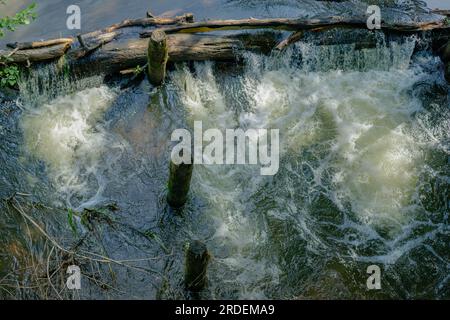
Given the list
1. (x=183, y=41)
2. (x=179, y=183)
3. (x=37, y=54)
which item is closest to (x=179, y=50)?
(x=183, y=41)

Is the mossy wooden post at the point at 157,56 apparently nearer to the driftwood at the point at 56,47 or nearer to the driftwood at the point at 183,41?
the driftwood at the point at 183,41

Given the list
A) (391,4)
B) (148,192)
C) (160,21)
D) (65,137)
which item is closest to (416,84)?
(391,4)

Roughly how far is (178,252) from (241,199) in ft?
4.15

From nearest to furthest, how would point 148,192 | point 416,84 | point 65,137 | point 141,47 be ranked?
1. point 148,192
2. point 65,137
3. point 141,47
4. point 416,84

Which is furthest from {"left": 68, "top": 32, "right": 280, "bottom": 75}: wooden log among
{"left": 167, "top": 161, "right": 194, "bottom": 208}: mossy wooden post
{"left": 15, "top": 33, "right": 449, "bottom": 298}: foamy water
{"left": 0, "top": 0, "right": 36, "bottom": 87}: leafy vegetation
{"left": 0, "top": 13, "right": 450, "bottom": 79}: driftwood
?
{"left": 167, "top": 161, "right": 194, "bottom": 208}: mossy wooden post

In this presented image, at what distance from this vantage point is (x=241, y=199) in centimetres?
690

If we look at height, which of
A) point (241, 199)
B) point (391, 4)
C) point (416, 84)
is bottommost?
point (241, 199)

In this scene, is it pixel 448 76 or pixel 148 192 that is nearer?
pixel 148 192

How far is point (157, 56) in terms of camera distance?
7.73 meters

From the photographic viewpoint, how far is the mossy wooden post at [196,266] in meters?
5.13

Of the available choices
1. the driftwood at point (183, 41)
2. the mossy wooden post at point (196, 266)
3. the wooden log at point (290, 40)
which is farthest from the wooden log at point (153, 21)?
the mossy wooden post at point (196, 266)

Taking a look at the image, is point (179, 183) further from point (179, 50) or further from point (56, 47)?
point (56, 47)

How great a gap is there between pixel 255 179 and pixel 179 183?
140cm

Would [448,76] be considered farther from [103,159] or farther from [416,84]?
[103,159]
